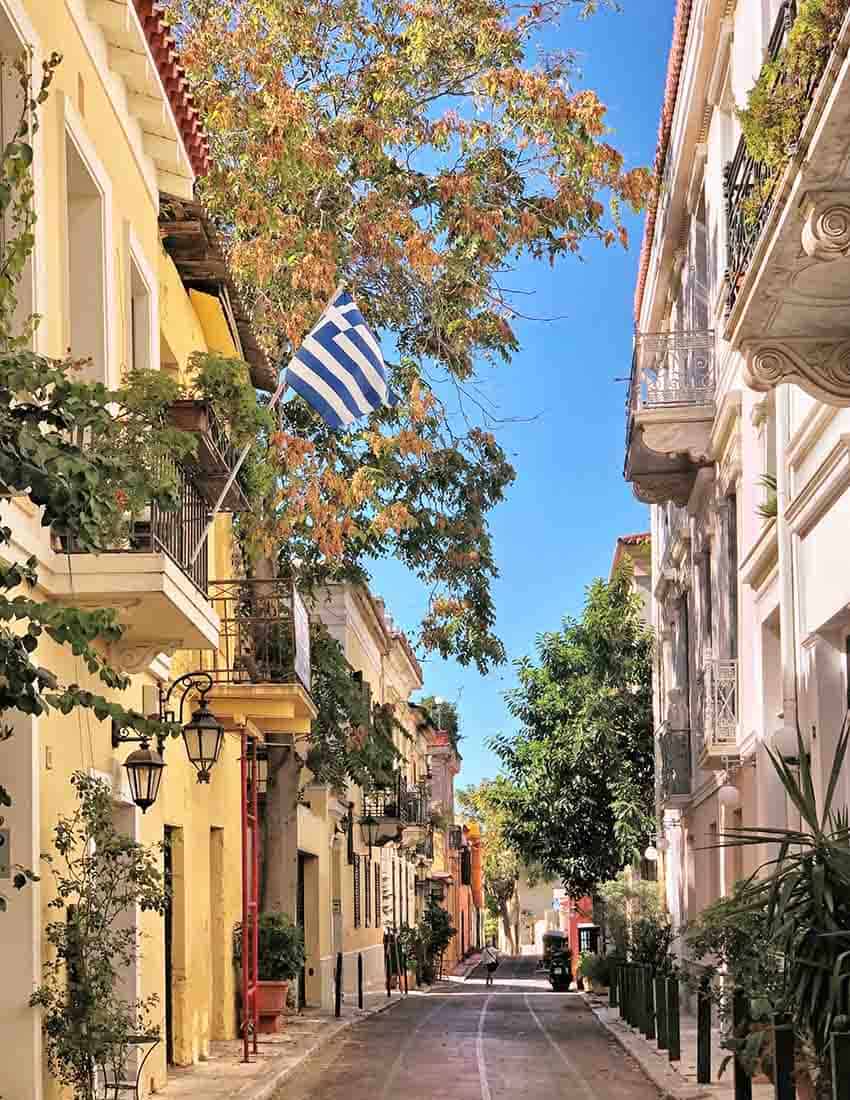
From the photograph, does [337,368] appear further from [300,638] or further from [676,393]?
[676,393]

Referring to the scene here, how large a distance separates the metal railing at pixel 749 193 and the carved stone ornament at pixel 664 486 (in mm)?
13163

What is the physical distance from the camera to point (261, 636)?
76.8 ft

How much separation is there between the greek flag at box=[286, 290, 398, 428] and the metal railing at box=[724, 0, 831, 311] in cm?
449

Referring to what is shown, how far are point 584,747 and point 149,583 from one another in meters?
26.9

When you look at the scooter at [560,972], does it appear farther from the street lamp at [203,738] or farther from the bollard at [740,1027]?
the bollard at [740,1027]

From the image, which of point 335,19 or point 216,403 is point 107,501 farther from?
point 335,19

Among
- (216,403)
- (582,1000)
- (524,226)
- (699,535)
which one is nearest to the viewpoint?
(216,403)

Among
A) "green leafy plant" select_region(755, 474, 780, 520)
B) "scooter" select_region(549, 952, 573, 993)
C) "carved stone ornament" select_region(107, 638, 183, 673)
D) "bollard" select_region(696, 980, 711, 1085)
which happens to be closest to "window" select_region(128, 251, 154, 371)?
"carved stone ornament" select_region(107, 638, 183, 673)

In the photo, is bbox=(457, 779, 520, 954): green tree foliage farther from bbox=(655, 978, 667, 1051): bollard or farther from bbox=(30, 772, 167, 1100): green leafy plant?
bbox=(30, 772, 167, 1100): green leafy plant

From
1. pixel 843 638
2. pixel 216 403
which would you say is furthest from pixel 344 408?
pixel 843 638

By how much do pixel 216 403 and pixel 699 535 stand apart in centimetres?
1270

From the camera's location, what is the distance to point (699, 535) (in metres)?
26.2

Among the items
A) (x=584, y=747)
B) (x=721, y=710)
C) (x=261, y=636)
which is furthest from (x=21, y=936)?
(x=584, y=747)

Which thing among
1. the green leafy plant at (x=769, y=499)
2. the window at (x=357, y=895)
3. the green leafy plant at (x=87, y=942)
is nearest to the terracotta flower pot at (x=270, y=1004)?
the green leafy plant at (x=769, y=499)
